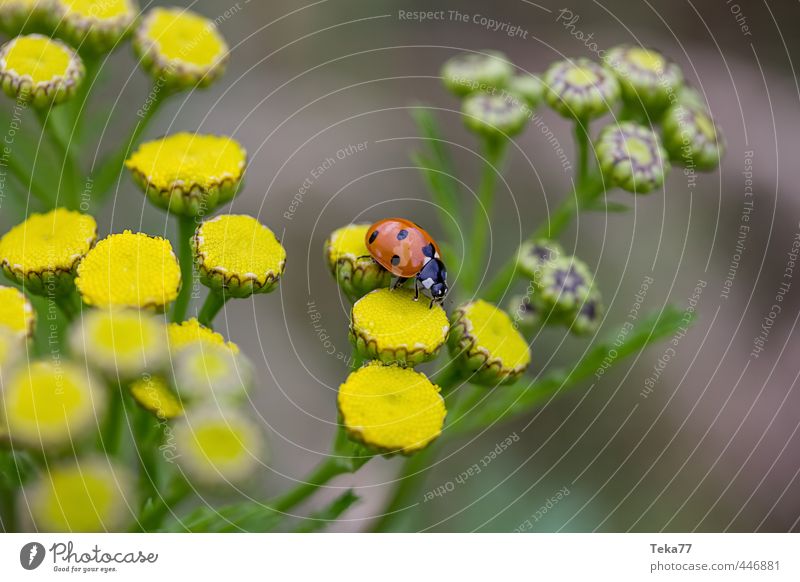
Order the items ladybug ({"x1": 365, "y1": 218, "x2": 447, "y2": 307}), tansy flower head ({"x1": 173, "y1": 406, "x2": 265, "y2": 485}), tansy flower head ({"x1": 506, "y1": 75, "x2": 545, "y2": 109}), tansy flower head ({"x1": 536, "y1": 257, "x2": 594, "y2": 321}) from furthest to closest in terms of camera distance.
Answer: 1. tansy flower head ({"x1": 506, "y1": 75, "x2": 545, "y2": 109})
2. tansy flower head ({"x1": 536, "y1": 257, "x2": 594, "y2": 321})
3. ladybug ({"x1": 365, "y1": 218, "x2": 447, "y2": 307})
4. tansy flower head ({"x1": 173, "y1": 406, "x2": 265, "y2": 485})

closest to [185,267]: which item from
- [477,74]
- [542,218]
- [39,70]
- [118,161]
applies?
[118,161]

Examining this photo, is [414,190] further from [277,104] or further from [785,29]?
[785,29]

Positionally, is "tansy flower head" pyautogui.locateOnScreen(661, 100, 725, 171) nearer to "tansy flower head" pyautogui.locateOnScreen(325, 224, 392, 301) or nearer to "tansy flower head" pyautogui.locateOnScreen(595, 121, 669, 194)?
"tansy flower head" pyautogui.locateOnScreen(595, 121, 669, 194)

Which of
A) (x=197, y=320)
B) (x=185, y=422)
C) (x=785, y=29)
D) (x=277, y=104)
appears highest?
(x=785, y=29)

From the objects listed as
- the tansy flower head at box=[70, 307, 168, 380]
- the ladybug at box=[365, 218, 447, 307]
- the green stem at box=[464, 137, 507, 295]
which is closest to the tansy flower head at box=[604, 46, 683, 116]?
the green stem at box=[464, 137, 507, 295]

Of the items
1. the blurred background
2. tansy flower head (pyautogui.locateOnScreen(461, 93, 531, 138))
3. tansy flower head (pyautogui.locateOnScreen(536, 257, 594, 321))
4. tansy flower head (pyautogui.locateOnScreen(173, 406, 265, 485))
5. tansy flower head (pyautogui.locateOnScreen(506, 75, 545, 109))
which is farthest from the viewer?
the blurred background
